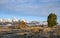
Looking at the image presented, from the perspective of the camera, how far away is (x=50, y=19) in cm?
7206

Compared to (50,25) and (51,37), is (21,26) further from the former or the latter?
(51,37)

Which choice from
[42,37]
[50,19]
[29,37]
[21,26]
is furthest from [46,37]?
[21,26]

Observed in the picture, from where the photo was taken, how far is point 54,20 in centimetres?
7225

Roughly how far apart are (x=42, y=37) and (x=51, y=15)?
35.1m

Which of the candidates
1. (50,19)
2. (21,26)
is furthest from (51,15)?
(21,26)

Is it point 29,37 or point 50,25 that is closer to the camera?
point 29,37

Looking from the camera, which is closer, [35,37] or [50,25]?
[35,37]

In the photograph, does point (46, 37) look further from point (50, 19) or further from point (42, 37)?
point (50, 19)

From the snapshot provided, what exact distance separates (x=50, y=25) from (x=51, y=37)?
118ft

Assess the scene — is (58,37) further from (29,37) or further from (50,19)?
(50,19)

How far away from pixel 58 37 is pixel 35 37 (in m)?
3.96

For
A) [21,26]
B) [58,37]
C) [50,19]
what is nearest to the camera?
[58,37]

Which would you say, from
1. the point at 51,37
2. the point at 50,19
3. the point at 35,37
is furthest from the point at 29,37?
the point at 50,19

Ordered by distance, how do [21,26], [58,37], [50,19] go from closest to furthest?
1. [58,37]
2. [50,19]
3. [21,26]
